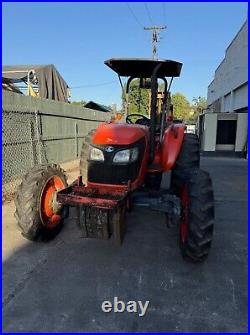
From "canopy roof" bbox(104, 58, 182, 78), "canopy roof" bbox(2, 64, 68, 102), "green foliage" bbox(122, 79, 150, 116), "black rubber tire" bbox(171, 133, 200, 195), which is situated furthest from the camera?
"canopy roof" bbox(2, 64, 68, 102)

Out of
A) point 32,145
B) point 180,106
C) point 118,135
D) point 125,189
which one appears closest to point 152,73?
point 118,135

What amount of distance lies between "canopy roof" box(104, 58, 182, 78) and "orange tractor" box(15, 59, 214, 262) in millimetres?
14

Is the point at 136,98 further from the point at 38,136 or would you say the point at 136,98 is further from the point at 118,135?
the point at 38,136

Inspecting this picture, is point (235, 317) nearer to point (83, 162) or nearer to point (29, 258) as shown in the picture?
point (29, 258)

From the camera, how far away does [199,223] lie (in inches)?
120

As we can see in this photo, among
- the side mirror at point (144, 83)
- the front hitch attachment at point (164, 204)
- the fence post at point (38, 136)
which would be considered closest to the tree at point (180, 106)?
the fence post at point (38, 136)

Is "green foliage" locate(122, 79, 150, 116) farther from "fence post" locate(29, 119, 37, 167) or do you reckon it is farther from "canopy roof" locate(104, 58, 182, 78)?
"fence post" locate(29, 119, 37, 167)

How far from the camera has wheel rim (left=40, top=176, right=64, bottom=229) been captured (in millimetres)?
3639

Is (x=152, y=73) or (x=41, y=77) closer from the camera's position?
(x=152, y=73)

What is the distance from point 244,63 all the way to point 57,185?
49.3 feet

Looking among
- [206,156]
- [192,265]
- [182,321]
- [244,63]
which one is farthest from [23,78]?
[244,63]

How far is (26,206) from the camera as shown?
134 inches

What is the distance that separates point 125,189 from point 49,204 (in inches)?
40.5

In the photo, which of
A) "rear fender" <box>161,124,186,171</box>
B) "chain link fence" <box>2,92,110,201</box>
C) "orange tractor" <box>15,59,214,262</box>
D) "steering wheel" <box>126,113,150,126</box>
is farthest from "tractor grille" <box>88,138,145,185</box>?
"chain link fence" <box>2,92,110,201</box>
